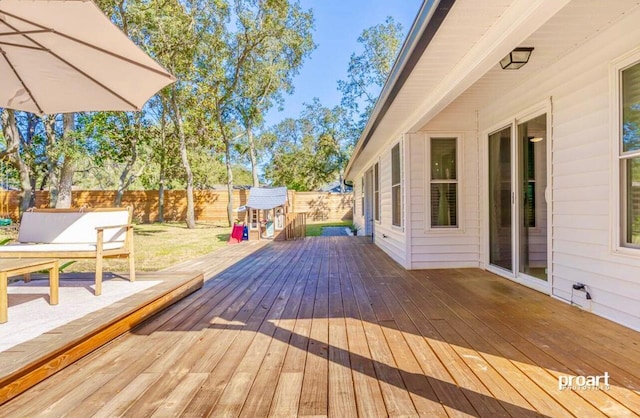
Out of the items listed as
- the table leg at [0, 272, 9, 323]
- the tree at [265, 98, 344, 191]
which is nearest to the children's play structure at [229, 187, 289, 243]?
the table leg at [0, 272, 9, 323]

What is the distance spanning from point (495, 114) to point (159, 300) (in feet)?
15.4

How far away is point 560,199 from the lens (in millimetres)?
3182

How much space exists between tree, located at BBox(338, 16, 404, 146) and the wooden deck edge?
13.7 meters

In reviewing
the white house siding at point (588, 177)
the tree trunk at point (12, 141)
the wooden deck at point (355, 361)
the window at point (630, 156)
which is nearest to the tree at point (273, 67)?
the tree trunk at point (12, 141)

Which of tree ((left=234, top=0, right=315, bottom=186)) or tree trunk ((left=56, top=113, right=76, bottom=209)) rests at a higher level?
tree ((left=234, top=0, right=315, bottom=186))

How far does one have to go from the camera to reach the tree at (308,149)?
23.1m

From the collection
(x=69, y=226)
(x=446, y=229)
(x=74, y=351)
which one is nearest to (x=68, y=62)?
(x=69, y=226)

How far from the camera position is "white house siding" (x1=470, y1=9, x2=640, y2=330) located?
8.14 feet

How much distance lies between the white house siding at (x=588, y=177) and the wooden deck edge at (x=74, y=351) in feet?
13.0

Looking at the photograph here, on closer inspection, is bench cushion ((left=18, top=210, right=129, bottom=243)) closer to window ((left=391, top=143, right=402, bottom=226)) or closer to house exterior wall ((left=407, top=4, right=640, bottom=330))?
window ((left=391, top=143, right=402, bottom=226))

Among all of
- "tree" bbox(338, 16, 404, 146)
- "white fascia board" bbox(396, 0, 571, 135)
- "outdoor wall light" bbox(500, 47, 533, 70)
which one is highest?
"tree" bbox(338, 16, 404, 146)

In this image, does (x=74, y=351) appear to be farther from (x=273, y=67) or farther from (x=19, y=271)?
(x=273, y=67)

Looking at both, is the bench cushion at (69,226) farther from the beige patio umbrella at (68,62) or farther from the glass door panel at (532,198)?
the glass door panel at (532,198)

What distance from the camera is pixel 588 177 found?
2809mm
